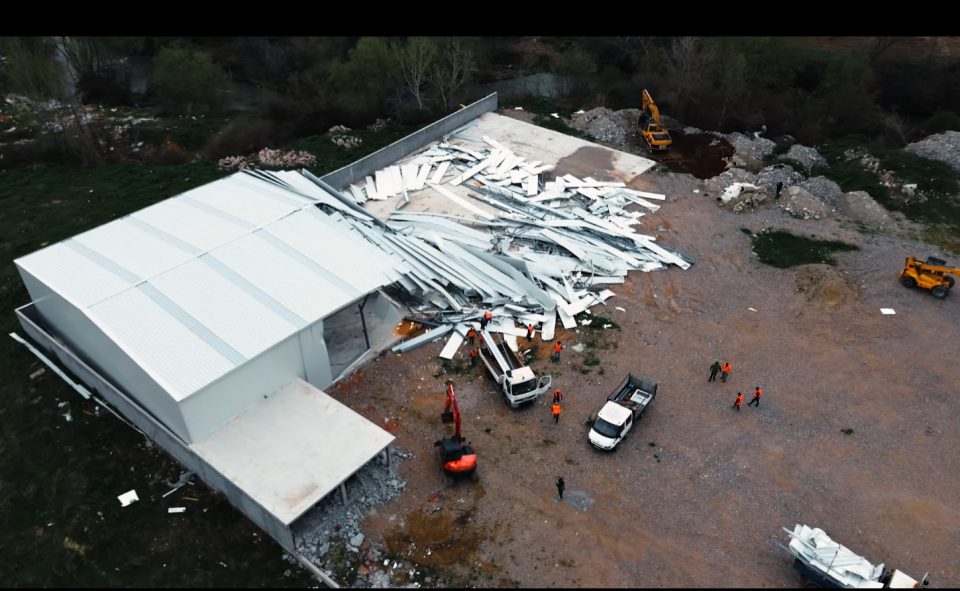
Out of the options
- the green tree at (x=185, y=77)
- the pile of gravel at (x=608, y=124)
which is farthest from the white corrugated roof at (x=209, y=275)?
the green tree at (x=185, y=77)

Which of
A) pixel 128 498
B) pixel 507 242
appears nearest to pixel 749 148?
pixel 507 242

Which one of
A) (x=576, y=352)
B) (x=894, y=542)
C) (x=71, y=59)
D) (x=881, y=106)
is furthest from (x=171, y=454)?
(x=881, y=106)

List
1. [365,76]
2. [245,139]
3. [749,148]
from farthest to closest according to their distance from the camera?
[365,76] < [245,139] < [749,148]

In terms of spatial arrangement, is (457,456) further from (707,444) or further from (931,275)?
(931,275)

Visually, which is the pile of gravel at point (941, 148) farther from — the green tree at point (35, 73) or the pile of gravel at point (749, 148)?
the green tree at point (35, 73)

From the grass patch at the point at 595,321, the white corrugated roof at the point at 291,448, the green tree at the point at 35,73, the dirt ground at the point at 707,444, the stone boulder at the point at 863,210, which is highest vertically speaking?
the green tree at the point at 35,73

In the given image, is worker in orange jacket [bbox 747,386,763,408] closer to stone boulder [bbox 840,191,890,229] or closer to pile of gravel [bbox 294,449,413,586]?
pile of gravel [bbox 294,449,413,586]
